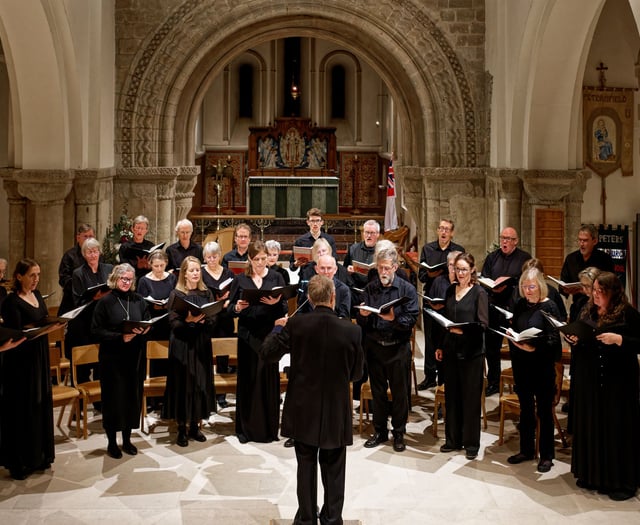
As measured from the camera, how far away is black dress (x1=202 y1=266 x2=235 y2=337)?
7793 millimetres

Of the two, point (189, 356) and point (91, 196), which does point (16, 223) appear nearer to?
point (91, 196)

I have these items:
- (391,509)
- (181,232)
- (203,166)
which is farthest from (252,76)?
(391,509)

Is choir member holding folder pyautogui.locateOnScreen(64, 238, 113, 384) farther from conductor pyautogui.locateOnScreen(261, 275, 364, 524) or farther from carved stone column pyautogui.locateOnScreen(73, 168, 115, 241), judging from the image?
conductor pyautogui.locateOnScreen(261, 275, 364, 524)

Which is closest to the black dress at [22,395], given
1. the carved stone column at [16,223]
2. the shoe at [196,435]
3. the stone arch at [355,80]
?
the shoe at [196,435]

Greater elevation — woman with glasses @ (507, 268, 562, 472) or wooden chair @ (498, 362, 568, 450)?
woman with glasses @ (507, 268, 562, 472)

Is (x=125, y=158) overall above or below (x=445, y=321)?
above

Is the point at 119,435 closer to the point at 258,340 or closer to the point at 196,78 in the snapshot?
the point at 258,340

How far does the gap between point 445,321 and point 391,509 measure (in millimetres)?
1451

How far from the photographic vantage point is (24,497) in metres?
6.34

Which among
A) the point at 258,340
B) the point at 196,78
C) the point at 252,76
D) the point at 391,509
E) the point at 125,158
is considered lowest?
the point at 391,509

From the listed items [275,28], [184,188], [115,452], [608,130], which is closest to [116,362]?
[115,452]

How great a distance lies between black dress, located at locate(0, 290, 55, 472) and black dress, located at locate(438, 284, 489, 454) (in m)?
3.01

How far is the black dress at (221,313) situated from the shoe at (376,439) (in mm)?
1492

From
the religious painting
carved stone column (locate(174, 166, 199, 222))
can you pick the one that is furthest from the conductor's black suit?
carved stone column (locate(174, 166, 199, 222))
